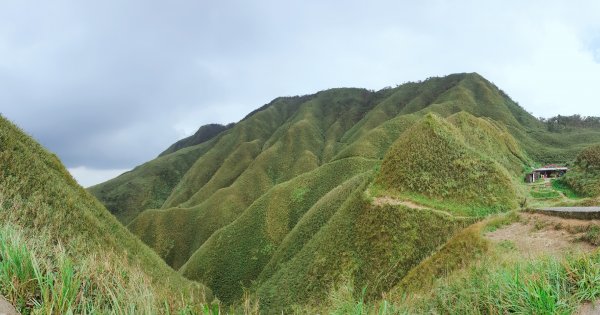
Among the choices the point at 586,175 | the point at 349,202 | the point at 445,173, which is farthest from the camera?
the point at 349,202

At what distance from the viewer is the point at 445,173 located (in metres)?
32.7

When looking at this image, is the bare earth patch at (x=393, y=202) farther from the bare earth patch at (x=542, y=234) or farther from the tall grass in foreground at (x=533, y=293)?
the tall grass in foreground at (x=533, y=293)

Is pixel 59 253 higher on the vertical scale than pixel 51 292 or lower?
higher

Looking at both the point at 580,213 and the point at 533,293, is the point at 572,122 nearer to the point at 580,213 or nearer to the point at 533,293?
the point at 580,213

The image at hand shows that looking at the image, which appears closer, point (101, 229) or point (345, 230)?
point (101, 229)

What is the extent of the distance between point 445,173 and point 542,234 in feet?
52.6

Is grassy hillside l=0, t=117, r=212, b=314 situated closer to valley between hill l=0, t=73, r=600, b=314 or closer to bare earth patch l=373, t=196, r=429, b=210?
valley between hill l=0, t=73, r=600, b=314

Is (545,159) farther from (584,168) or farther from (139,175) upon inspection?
(139,175)

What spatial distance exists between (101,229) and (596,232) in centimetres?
2496

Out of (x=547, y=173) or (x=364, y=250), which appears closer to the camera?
(x=364, y=250)

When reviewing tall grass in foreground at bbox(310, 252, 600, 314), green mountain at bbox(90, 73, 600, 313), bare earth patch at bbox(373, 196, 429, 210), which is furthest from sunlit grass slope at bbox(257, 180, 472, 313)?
tall grass in foreground at bbox(310, 252, 600, 314)

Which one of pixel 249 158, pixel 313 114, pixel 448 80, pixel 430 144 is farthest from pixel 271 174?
pixel 448 80

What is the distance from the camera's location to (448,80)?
154625 millimetres

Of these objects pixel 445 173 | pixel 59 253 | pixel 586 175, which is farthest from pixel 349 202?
pixel 59 253
